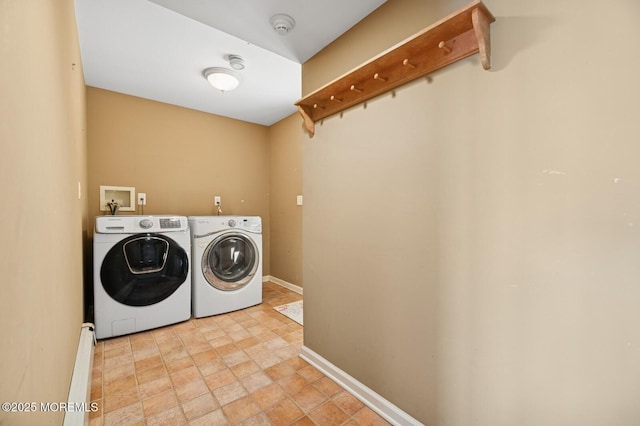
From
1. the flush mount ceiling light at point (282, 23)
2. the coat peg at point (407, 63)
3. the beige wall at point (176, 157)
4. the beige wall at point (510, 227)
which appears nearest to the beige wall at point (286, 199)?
the beige wall at point (176, 157)

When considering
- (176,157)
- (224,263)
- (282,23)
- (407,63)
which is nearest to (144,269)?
(224,263)

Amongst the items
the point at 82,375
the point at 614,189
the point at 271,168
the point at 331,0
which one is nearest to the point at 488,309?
the point at 614,189

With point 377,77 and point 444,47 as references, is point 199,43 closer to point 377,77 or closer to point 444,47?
point 377,77

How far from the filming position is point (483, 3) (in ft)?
3.24

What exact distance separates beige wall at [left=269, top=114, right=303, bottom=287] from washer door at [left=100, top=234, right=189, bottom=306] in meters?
1.37

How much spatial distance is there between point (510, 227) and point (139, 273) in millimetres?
2665

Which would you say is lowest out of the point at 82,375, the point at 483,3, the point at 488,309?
the point at 82,375

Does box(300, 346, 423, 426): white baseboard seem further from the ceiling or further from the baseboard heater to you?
the ceiling

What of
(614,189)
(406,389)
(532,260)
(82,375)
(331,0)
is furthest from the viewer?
(82,375)

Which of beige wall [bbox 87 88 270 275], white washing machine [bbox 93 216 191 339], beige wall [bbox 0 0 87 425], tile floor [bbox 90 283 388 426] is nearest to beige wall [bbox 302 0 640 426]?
tile floor [bbox 90 283 388 426]

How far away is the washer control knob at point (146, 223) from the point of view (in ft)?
7.63

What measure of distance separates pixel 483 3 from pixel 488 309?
44.7 inches

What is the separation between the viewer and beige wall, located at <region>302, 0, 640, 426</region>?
77 centimetres

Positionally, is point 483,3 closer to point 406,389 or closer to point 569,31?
point 569,31
